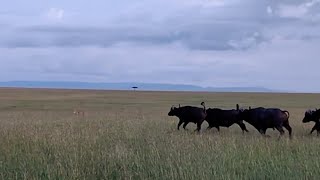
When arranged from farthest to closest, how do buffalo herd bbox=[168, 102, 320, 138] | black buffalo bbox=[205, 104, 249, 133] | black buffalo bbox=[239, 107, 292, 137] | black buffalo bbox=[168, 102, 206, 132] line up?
black buffalo bbox=[168, 102, 206, 132], black buffalo bbox=[205, 104, 249, 133], buffalo herd bbox=[168, 102, 320, 138], black buffalo bbox=[239, 107, 292, 137]

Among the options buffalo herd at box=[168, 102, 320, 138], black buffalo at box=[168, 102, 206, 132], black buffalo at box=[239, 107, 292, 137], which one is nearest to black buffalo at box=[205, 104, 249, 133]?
buffalo herd at box=[168, 102, 320, 138]

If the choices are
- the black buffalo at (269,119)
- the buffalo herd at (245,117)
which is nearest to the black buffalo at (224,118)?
the buffalo herd at (245,117)

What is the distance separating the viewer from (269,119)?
1978 centimetres

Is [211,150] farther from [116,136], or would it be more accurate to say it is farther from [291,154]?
[116,136]

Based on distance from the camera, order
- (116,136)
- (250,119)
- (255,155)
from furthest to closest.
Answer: (250,119) < (116,136) < (255,155)

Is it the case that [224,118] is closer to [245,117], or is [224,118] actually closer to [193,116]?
[245,117]

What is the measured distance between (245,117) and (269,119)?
1469 millimetres

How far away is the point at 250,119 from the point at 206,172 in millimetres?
10745

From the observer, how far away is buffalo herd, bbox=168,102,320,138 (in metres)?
19.8

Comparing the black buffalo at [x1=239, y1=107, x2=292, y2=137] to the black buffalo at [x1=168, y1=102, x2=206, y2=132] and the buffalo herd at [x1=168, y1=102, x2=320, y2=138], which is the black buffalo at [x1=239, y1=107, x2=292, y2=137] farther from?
the black buffalo at [x1=168, y1=102, x2=206, y2=132]

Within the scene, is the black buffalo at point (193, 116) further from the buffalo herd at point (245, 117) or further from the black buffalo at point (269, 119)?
the black buffalo at point (269, 119)

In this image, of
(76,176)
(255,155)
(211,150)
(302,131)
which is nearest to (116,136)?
(211,150)

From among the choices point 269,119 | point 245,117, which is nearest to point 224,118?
point 245,117

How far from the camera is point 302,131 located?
21.2 m
